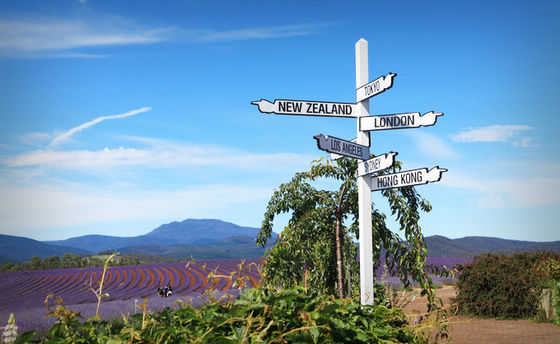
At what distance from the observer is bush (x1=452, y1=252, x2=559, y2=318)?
11.5 m

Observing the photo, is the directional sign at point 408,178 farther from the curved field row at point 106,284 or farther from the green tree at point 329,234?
the curved field row at point 106,284

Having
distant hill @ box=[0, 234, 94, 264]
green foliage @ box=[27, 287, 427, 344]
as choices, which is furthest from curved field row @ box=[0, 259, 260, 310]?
distant hill @ box=[0, 234, 94, 264]

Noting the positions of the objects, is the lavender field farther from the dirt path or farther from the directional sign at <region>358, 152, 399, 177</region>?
the directional sign at <region>358, 152, 399, 177</region>

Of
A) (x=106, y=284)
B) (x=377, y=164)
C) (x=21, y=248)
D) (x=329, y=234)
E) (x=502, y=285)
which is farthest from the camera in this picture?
(x=21, y=248)

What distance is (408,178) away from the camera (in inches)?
162

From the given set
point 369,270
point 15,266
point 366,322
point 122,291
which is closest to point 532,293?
point 369,270

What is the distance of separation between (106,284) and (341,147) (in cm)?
1830

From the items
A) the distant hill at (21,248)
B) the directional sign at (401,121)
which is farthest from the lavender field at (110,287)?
the distant hill at (21,248)

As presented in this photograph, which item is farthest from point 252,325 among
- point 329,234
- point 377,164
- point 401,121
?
point 329,234

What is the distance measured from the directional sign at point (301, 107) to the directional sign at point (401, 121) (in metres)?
0.28

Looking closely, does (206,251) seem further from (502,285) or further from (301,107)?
(301,107)

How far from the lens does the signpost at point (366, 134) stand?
4.05 metres

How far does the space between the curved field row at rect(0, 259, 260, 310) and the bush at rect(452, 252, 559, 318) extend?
7287mm

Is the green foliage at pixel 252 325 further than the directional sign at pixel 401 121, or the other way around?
the directional sign at pixel 401 121
